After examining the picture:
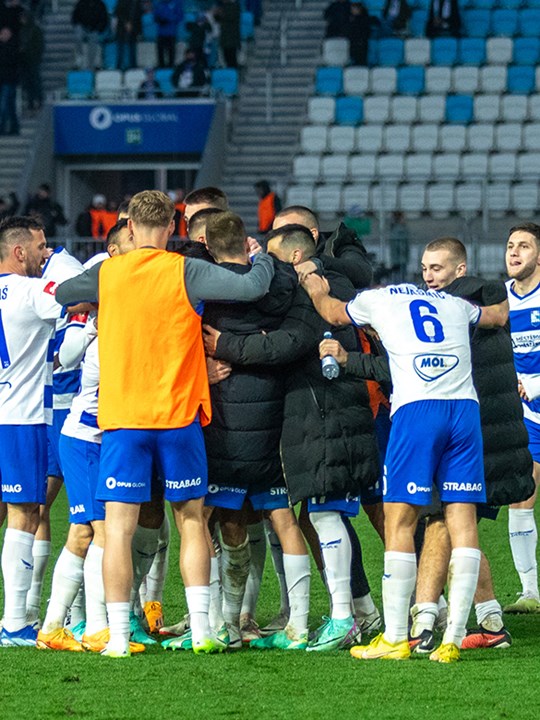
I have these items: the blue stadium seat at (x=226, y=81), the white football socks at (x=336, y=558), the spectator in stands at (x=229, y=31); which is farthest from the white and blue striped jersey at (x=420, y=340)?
the blue stadium seat at (x=226, y=81)

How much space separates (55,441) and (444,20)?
19121mm

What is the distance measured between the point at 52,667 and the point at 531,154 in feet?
59.2

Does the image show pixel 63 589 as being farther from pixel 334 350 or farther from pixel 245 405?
pixel 334 350

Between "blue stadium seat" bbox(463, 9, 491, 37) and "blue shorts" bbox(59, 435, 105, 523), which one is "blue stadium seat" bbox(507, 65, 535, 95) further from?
"blue shorts" bbox(59, 435, 105, 523)

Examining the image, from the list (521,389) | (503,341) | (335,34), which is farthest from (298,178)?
(503,341)

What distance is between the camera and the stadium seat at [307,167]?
930 inches

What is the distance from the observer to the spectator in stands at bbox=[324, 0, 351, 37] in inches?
974

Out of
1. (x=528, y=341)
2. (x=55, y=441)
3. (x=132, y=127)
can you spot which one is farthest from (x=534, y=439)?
(x=132, y=127)

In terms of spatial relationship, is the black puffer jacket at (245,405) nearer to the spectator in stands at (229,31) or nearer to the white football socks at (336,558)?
the white football socks at (336,558)

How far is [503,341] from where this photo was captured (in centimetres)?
657

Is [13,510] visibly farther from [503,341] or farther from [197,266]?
[503,341]

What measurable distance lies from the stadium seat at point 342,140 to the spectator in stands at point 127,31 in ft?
15.0

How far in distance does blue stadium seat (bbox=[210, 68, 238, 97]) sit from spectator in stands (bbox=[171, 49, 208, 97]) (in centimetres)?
38

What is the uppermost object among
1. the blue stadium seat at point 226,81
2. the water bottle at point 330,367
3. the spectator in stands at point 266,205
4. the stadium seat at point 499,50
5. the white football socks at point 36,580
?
the stadium seat at point 499,50
